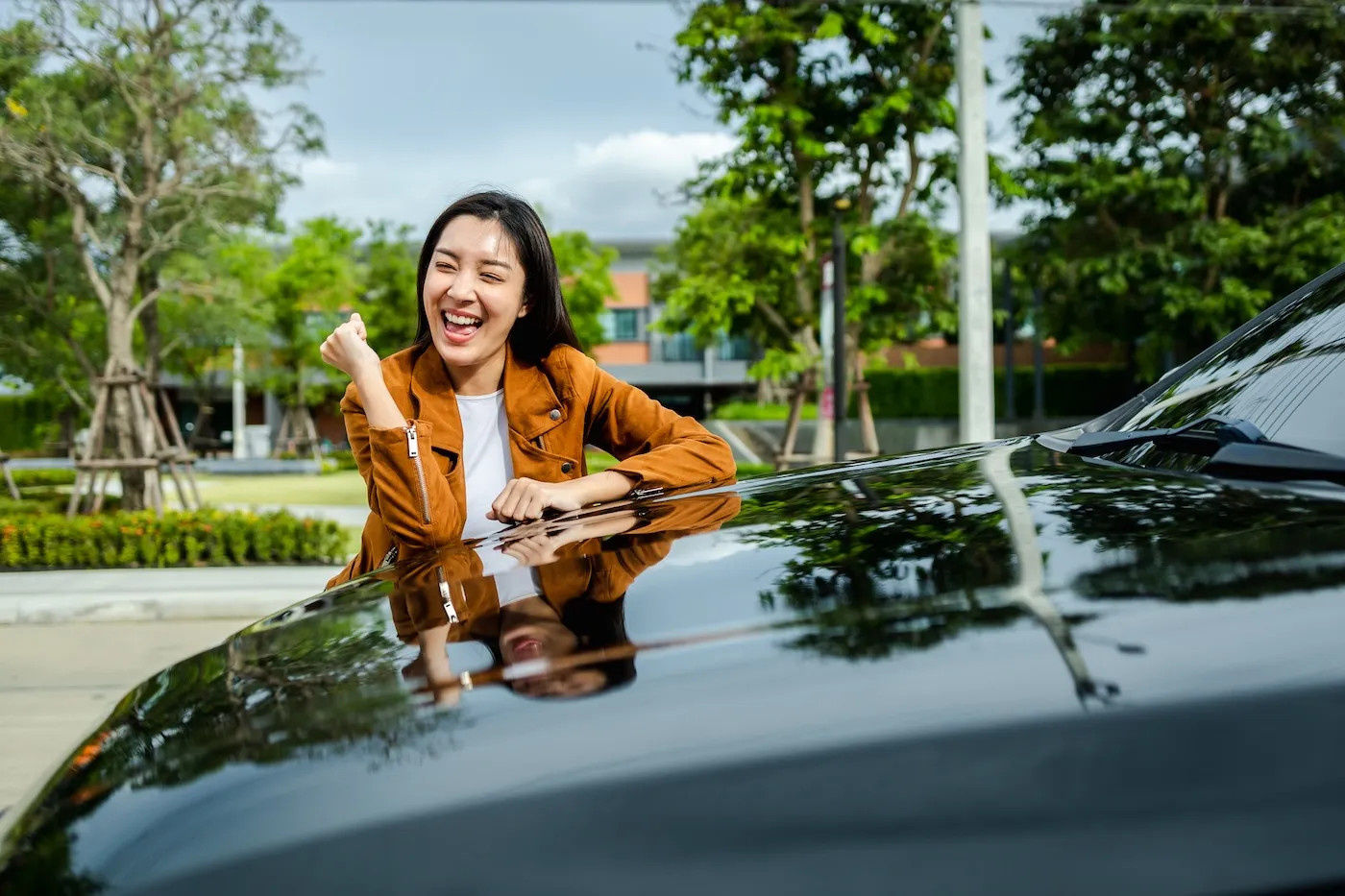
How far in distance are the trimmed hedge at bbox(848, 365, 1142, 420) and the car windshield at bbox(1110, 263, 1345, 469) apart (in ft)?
100

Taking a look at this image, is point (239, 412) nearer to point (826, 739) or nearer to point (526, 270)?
point (526, 270)

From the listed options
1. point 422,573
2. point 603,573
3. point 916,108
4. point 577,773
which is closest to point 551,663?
point 577,773

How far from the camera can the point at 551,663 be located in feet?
3.49

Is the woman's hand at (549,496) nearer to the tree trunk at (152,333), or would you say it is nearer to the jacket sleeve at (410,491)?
the jacket sleeve at (410,491)

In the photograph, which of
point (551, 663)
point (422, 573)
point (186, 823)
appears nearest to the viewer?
point (186, 823)

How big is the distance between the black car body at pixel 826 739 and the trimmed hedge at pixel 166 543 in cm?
940

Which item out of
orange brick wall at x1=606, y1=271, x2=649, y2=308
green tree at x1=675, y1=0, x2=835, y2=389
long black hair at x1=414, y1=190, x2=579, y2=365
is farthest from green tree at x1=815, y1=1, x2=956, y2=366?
orange brick wall at x1=606, y1=271, x2=649, y2=308

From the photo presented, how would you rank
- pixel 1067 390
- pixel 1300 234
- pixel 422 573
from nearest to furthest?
pixel 422 573, pixel 1300 234, pixel 1067 390

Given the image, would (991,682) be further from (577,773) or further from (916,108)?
(916,108)

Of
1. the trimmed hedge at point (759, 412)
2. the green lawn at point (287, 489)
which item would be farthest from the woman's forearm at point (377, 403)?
the trimmed hedge at point (759, 412)

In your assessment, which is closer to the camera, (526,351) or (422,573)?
(422,573)

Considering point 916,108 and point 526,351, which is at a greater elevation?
point 916,108

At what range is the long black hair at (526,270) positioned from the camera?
2680 mm

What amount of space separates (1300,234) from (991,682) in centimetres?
1978
